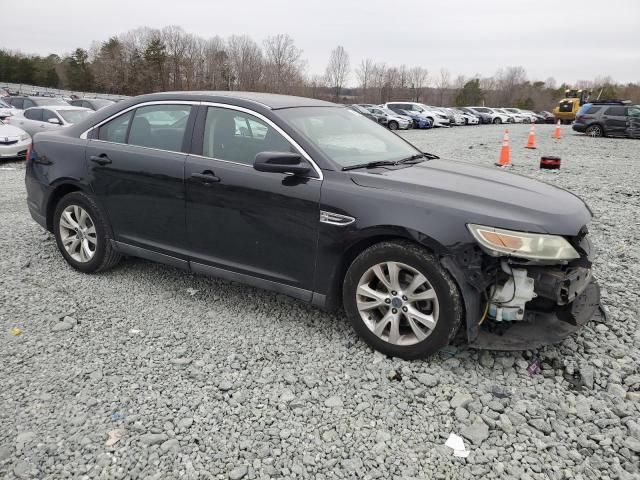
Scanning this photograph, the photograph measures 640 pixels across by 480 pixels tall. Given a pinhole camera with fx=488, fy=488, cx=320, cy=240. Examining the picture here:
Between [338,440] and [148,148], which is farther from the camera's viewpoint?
[148,148]

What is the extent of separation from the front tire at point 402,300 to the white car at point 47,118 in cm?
1340

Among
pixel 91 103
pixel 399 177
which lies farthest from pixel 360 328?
pixel 91 103

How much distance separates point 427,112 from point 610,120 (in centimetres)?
1315

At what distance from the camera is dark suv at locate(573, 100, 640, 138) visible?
22062 mm

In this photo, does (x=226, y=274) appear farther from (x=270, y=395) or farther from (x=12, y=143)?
(x=12, y=143)

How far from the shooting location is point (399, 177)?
3.35 meters

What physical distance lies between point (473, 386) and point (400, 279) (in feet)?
2.57

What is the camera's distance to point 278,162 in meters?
3.22

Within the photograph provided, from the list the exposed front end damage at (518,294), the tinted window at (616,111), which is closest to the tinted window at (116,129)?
the exposed front end damage at (518,294)

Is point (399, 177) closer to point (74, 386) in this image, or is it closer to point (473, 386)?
point (473, 386)

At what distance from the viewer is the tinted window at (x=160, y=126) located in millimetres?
3961

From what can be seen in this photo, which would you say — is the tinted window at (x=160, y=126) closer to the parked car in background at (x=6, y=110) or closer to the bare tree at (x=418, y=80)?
the parked car in background at (x=6, y=110)

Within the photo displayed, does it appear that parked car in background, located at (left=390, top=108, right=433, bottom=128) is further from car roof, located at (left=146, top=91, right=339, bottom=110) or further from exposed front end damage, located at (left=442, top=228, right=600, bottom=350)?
exposed front end damage, located at (left=442, top=228, right=600, bottom=350)

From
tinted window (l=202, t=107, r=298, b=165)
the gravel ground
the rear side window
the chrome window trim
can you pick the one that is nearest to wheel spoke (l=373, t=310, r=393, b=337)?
the gravel ground
